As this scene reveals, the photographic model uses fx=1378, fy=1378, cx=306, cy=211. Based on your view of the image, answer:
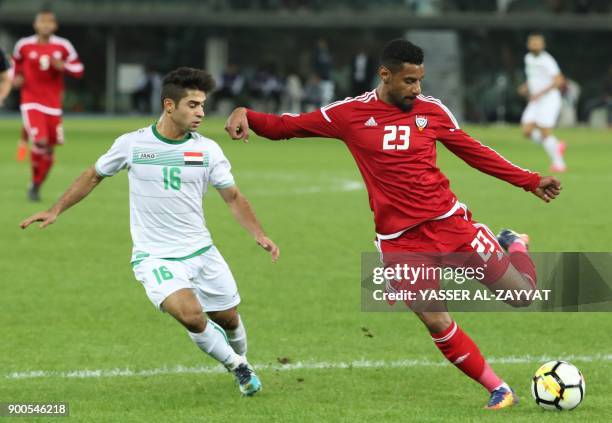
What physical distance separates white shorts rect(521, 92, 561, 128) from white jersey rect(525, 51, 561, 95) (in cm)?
15

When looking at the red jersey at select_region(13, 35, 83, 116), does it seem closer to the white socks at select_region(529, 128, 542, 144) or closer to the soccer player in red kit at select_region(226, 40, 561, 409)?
the white socks at select_region(529, 128, 542, 144)

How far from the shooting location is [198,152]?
7504 millimetres

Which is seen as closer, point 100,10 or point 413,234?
point 413,234

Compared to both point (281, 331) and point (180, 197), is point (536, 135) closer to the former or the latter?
point (281, 331)

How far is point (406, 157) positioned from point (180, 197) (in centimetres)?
125

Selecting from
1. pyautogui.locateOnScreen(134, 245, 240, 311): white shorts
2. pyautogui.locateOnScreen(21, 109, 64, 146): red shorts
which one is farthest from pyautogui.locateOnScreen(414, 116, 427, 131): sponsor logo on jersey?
pyautogui.locateOnScreen(21, 109, 64, 146): red shorts

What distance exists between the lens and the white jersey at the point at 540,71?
2356 cm

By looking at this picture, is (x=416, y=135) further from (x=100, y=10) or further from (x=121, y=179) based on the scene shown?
(x=100, y=10)

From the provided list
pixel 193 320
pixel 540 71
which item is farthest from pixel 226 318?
pixel 540 71

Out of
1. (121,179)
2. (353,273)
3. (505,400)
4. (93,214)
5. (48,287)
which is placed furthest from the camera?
(121,179)

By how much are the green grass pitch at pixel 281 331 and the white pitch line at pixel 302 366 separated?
2 centimetres

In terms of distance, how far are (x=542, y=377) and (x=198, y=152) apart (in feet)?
7.19

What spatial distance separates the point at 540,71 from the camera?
2372 cm

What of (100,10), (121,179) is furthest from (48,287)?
(100,10)
